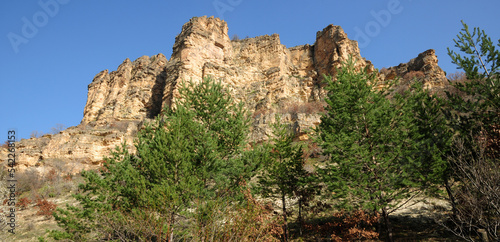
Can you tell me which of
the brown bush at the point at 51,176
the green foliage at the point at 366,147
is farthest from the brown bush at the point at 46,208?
the green foliage at the point at 366,147

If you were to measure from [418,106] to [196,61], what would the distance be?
39671mm

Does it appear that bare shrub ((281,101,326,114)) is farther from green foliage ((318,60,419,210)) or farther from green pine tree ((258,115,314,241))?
green foliage ((318,60,419,210))

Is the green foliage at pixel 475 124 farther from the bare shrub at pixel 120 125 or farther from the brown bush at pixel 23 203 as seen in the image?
the bare shrub at pixel 120 125

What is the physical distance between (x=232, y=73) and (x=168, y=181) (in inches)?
1590

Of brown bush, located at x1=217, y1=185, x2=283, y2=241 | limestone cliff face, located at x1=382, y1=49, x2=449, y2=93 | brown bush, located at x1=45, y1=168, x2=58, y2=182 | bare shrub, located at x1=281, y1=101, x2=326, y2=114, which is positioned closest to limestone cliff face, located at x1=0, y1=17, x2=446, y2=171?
bare shrub, located at x1=281, y1=101, x2=326, y2=114

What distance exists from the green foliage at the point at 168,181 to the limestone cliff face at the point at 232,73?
22557 millimetres

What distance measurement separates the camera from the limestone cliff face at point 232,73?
43.2 m

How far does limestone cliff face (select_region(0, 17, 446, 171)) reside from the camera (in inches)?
1703

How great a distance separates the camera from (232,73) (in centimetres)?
4809

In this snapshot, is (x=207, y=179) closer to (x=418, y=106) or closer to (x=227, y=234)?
(x=227, y=234)

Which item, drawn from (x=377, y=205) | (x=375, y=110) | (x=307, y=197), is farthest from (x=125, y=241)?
(x=375, y=110)

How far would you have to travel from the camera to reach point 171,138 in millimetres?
9836

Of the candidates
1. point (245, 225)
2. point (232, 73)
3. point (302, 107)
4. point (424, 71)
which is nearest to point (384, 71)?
point (424, 71)

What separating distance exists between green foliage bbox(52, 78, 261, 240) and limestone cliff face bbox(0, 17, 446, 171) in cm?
2256
